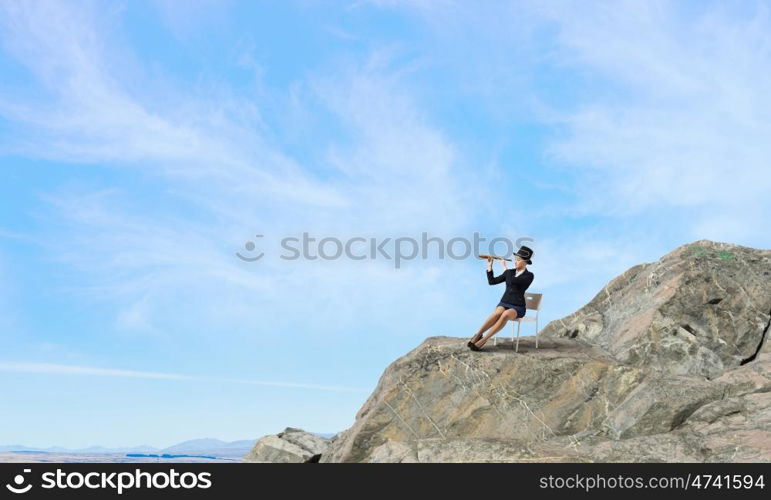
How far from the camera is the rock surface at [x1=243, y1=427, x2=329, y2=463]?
60.2 feet

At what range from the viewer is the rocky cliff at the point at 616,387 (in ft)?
41.6

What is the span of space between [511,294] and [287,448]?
7.27 m

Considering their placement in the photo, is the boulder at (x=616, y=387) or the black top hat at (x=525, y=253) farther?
the black top hat at (x=525, y=253)

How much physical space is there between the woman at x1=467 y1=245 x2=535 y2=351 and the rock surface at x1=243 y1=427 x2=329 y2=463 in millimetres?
5685

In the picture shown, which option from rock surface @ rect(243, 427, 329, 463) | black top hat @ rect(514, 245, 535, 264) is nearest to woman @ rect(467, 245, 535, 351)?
black top hat @ rect(514, 245, 535, 264)

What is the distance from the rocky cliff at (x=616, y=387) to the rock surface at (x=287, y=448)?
6.71 ft

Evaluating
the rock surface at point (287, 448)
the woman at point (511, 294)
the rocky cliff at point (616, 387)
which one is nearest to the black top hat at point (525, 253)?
the woman at point (511, 294)

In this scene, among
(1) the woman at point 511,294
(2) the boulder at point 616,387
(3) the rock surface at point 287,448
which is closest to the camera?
(2) the boulder at point 616,387

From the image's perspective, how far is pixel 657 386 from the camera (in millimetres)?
14219

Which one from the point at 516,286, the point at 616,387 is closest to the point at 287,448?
the point at 516,286

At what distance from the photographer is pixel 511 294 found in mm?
15250

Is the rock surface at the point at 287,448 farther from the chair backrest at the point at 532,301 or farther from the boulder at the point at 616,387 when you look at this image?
the chair backrest at the point at 532,301
